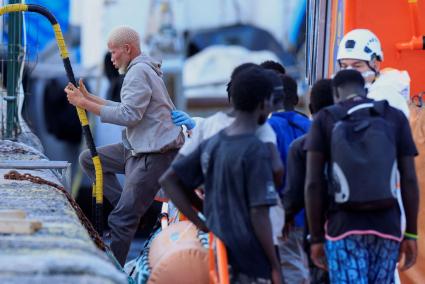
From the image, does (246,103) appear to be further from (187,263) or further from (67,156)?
(67,156)

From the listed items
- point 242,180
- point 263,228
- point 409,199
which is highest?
point 242,180

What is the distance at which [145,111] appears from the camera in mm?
8742

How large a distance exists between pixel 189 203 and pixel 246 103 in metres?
0.66

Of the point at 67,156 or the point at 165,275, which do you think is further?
the point at 67,156

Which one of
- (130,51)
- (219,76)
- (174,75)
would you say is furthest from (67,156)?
(130,51)

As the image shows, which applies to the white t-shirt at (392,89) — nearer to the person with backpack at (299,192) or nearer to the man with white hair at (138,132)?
the person with backpack at (299,192)

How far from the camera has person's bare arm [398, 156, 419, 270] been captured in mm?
6539

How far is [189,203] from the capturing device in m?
6.63

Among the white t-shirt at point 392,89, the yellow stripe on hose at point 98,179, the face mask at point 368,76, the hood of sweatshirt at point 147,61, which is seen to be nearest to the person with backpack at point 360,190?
the white t-shirt at point 392,89

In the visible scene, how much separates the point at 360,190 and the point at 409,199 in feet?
1.23

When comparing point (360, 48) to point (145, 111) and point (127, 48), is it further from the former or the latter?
point (127, 48)

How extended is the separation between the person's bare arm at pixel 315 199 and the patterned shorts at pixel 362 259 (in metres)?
0.08

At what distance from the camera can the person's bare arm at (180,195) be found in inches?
258

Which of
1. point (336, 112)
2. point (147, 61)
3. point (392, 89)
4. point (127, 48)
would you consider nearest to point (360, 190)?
point (336, 112)
